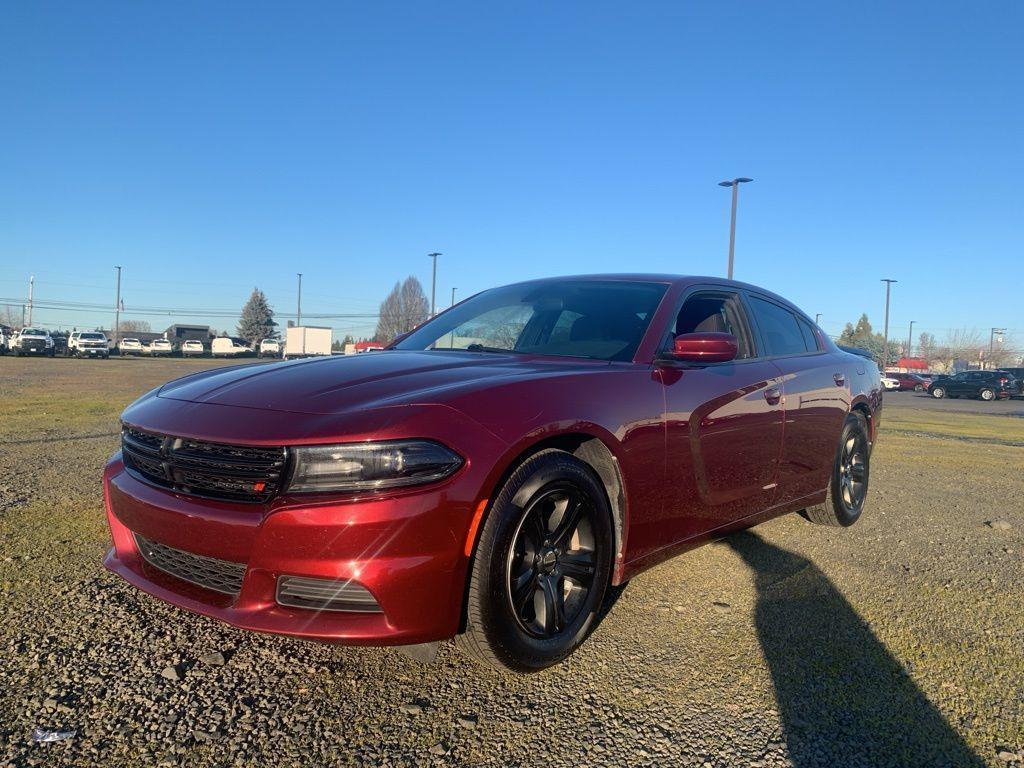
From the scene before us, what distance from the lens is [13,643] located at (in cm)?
253

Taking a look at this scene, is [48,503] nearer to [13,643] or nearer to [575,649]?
[13,643]

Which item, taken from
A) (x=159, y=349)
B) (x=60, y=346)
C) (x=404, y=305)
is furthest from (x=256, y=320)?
(x=60, y=346)

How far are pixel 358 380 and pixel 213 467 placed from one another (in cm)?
57

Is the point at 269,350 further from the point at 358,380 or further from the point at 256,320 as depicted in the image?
the point at 358,380

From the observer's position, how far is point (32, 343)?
40.5 meters

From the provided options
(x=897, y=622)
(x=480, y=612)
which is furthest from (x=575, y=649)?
(x=897, y=622)

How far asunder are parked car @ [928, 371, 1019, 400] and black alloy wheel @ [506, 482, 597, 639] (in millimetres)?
37407

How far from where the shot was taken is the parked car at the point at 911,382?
41844 millimetres

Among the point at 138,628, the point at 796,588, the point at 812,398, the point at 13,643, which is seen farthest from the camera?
the point at 812,398

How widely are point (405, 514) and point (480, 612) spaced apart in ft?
1.39

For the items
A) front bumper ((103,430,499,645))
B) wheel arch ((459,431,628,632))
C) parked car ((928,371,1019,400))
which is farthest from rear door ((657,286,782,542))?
parked car ((928,371,1019,400))

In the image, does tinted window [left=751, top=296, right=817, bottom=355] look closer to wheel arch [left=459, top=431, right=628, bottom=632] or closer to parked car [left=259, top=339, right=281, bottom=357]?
wheel arch [left=459, top=431, right=628, bottom=632]

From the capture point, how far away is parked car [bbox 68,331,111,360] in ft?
144

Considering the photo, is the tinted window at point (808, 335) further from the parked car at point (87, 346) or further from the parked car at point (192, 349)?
the parked car at point (192, 349)
